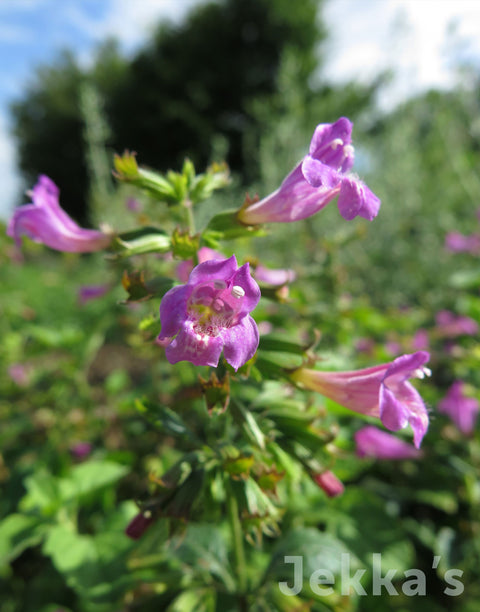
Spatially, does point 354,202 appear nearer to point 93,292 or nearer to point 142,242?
point 142,242

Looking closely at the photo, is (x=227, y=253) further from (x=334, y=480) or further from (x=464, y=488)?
(x=464, y=488)

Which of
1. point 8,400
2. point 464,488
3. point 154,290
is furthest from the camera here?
point 8,400

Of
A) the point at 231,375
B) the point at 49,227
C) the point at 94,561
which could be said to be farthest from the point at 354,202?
the point at 94,561

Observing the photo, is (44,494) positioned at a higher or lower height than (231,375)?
lower

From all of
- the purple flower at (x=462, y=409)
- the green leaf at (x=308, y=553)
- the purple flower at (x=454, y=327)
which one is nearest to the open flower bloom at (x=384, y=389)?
the green leaf at (x=308, y=553)

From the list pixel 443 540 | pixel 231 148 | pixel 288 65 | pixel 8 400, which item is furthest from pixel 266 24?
pixel 443 540

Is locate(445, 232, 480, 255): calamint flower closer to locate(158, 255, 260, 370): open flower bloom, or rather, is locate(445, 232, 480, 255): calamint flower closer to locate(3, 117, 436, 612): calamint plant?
locate(3, 117, 436, 612): calamint plant
